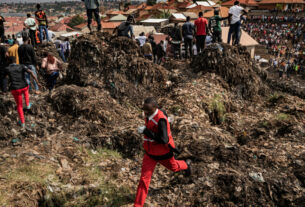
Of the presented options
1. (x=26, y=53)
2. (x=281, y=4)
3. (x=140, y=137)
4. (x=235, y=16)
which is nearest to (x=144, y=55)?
(x=235, y=16)

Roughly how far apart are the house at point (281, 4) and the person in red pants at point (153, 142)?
183 feet

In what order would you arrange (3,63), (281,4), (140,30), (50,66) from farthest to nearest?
(281,4), (140,30), (3,63), (50,66)

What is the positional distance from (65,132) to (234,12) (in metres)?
7.51

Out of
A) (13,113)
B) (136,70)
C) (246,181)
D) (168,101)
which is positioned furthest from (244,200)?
(13,113)

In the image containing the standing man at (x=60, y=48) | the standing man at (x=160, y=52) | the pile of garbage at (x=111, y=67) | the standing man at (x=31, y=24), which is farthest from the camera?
the standing man at (x=60, y=48)

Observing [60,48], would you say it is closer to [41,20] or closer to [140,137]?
[41,20]

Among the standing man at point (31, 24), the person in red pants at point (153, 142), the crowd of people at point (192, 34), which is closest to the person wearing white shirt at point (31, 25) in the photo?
the standing man at point (31, 24)

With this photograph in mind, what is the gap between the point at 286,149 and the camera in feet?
18.7

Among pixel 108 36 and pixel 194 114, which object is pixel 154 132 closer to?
pixel 194 114

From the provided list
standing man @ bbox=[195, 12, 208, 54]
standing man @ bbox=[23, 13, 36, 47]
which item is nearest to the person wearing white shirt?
standing man @ bbox=[23, 13, 36, 47]

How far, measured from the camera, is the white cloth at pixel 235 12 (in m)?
8.86

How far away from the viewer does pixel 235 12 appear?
8977 millimetres

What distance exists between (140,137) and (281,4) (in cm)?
Result: 5549

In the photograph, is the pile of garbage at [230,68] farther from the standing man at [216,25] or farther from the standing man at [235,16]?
the standing man at [216,25]
